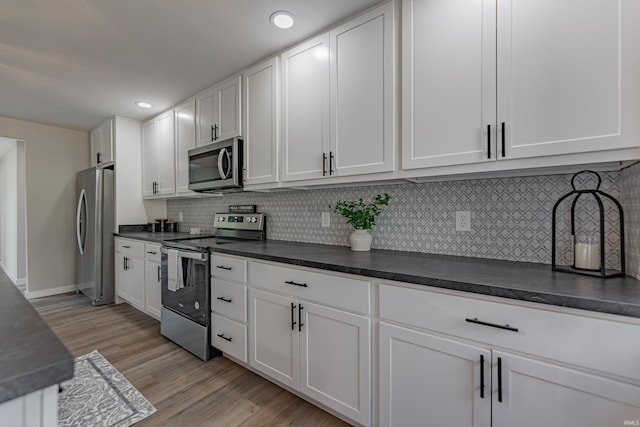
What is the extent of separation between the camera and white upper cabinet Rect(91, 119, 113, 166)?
3867 millimetres

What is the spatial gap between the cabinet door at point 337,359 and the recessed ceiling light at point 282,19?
69.3 inches

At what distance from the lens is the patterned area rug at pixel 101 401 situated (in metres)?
1.69

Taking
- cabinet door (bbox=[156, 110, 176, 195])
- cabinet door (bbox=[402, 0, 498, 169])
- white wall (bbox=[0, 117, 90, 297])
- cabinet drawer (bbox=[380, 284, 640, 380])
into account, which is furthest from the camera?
white wall (bbox=[0, 117, 90, 297])

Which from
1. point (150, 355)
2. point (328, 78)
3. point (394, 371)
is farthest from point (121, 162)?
point (394, 371)

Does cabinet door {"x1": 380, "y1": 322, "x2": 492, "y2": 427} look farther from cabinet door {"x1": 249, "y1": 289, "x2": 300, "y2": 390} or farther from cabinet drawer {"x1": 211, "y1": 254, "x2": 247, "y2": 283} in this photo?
cabinet drawer {"x1": 211, "y1": 254, "x2": 247, "y2": 283}

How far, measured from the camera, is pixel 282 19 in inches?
74.6

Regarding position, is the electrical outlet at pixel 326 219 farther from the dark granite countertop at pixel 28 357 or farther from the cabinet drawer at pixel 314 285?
the dark granite countertop at pixel 28 357

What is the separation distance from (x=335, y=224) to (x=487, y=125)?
1.27m

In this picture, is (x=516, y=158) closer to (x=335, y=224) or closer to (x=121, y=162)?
(x=335, y=224)

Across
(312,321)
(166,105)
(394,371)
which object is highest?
(166,105)

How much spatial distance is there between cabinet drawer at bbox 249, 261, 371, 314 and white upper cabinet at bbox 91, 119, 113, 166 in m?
3.18

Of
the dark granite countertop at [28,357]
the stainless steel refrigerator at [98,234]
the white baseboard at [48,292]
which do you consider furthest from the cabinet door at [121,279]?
the dark granite countertop at [28,357]

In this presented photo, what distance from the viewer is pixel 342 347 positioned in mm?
1562

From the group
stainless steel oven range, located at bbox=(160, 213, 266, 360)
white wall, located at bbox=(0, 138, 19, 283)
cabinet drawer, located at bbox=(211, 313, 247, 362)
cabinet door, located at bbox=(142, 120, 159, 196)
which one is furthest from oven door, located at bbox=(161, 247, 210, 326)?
white wall, located at bbox=(0, 138, 19, 283)
